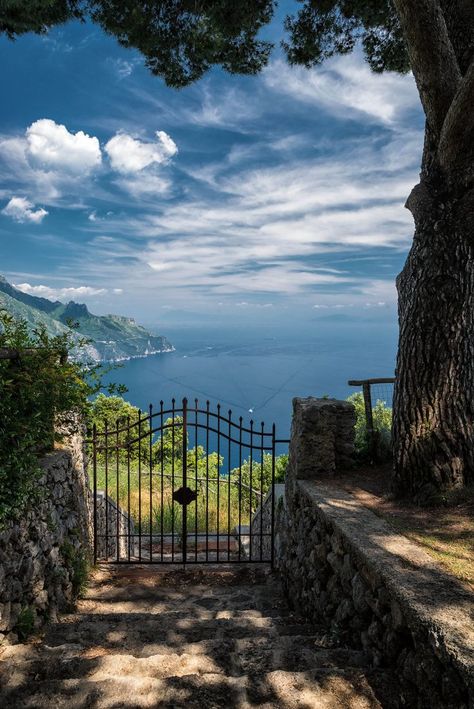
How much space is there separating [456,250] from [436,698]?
407 centimetres

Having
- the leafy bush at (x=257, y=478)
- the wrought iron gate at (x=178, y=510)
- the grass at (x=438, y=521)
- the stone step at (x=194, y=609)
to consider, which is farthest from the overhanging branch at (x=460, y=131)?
the stone step at (x=194, y=609)

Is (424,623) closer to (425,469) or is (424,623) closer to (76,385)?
(425,469)

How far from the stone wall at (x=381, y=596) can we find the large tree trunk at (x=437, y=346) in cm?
97

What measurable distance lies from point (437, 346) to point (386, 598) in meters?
2.91

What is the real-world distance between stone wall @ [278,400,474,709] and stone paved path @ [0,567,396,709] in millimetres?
215

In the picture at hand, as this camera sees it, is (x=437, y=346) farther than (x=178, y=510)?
No

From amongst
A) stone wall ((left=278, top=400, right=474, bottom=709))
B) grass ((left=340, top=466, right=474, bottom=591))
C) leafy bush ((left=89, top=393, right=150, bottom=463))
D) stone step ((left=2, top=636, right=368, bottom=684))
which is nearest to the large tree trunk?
grass ((left=340, top=466, right=474, bottom=591))

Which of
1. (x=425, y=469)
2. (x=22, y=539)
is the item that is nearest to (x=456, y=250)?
(x=425, y=469)

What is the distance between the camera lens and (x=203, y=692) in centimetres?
230

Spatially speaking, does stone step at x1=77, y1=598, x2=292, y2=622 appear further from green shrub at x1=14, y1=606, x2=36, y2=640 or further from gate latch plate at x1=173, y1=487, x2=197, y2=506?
gate latch plate at x1=173, y1=487, x2=197, y2=506

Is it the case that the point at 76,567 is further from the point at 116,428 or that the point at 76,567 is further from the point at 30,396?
the point at 30,396

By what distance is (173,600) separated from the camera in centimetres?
536

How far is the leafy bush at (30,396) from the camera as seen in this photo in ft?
11.7

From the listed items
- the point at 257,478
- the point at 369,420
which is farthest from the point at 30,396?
the point at 257,478
